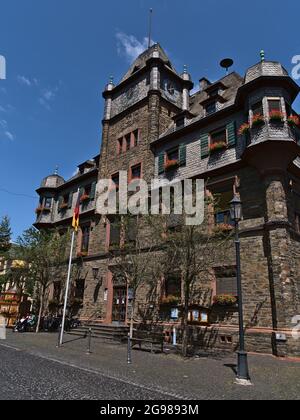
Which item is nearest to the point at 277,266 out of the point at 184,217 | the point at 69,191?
the point at 184,217

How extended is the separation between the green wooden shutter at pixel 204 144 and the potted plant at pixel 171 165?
1.94m

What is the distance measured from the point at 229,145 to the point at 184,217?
Answer: 5.97 meters

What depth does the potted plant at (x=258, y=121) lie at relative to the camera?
15203 mm

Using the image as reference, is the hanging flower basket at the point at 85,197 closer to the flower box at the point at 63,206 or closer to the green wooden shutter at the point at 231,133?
the flower box at the point at 63,206

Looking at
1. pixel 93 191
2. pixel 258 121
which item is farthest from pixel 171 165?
pixel 93 191

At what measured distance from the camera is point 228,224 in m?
15.9

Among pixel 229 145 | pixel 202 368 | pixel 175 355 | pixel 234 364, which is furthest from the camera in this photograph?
pixel 229 145

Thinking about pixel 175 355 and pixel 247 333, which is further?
pixel 247 333

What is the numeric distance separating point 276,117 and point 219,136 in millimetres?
3900

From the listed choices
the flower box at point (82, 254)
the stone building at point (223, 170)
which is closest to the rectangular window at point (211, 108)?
the stone building at point (223, 170)

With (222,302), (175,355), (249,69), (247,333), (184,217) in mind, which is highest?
(249,69)

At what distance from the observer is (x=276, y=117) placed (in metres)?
15.0
